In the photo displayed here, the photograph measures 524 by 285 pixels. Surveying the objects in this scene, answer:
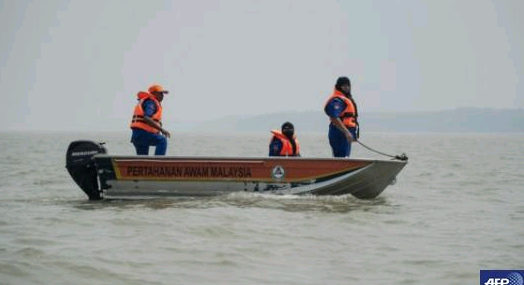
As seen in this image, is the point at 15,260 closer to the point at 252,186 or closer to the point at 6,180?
the point at 252,186

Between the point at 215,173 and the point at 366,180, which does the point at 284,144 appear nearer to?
the point at 215,173

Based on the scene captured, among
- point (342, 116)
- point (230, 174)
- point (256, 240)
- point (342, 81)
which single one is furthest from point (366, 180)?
point (256, 240)

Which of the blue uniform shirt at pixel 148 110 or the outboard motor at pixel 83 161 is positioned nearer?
the outboard motor at pixel 83 161

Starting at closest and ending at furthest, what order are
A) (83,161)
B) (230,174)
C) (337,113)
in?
(230,174) < (83,161) < (337,113)

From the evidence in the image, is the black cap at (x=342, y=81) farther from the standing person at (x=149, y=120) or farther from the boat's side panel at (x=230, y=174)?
the standing person at (x=149, y=120)

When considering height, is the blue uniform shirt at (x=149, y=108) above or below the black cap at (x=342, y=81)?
below

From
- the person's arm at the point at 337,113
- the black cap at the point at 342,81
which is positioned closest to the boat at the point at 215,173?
the person's arm at the point at 337,113

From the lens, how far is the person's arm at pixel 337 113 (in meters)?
13.9

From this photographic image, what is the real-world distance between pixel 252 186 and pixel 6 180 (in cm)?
814

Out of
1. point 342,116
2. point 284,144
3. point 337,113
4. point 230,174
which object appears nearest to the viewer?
point 230,174

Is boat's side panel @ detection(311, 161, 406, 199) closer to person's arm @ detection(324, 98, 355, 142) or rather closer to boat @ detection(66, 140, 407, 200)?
boat @ detection(66, 140, 407, 200)

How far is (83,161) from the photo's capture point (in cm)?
1391

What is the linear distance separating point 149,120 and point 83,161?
117cm

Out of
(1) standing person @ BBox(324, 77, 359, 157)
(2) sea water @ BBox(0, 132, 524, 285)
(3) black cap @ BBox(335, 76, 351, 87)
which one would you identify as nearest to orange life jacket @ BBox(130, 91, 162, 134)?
(2) sea water @ BBox(0, 132, 524, 285)
